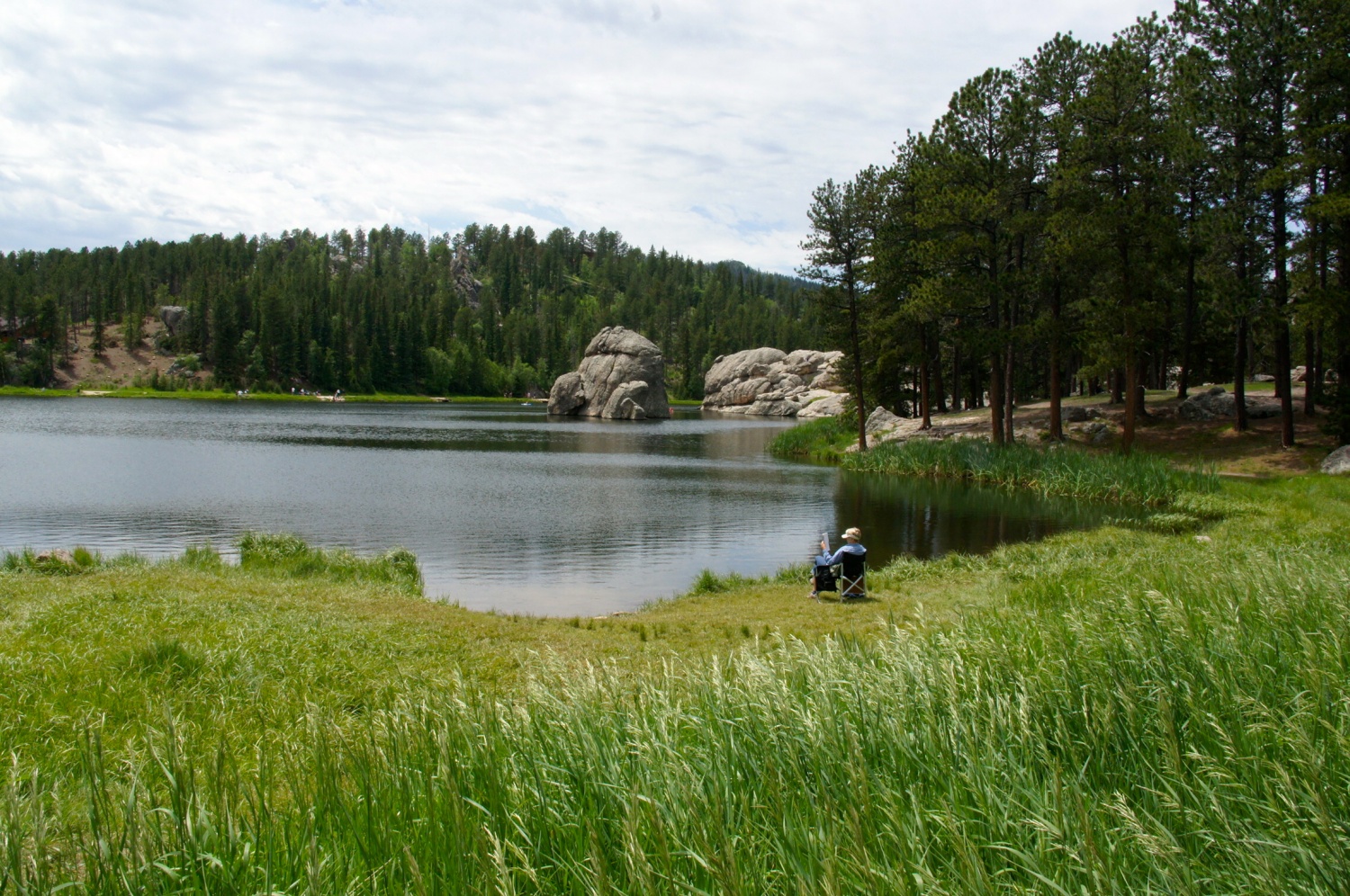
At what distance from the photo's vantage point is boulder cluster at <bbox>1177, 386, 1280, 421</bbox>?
31547mm

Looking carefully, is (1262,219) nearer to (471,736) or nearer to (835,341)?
(835,341)

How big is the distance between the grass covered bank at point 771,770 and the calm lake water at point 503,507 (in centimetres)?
867

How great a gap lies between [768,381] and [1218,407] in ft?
253

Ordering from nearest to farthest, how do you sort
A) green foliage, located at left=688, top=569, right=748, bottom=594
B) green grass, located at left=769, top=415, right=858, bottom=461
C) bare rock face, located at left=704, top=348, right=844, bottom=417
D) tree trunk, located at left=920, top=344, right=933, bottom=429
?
green foliage, located at left=688, top=569, right=748, bottom=594 < tree trunk, located at left=920, top=344, right=933, bottom=429 < green grass, located at left=769, top=415, right=858, bottom=461 < bare rock face, located at left=704, top=348, right=844, bottom=417

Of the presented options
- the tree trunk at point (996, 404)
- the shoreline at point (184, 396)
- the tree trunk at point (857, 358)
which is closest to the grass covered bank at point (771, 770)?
the tree trunk at point (996, 404)

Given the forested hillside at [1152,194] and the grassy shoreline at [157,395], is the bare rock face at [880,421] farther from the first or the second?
the grassy shoreline at [157,395]

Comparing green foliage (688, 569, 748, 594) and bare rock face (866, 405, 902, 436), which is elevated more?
bare rock face (866, 405, 902, 436)

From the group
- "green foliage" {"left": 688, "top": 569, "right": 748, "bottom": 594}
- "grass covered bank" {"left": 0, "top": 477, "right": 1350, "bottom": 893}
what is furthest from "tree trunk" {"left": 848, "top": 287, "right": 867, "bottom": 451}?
"grass covered bank" {"left": 0, "top": 477, "right": 1350, "bottom": 893}

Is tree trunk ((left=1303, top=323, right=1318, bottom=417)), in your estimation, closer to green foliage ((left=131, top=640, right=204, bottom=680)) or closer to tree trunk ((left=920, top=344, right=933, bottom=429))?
tree trunk ((left=920, top=344, right=933, bottom=429))

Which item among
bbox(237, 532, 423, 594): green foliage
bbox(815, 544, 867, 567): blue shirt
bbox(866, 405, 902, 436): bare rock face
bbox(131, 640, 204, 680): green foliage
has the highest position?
bbox(866, 405, 902, 436): bare rock face

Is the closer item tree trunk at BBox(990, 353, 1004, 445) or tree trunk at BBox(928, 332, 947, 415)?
tree trunk at BBox(990, 353, 1004, 445)

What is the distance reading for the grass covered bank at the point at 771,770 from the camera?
8.59 ft

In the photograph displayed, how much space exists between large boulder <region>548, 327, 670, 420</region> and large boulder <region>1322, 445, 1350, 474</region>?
65.3 metres

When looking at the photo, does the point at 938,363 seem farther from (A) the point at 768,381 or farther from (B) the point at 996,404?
(A) the point at 768,381
